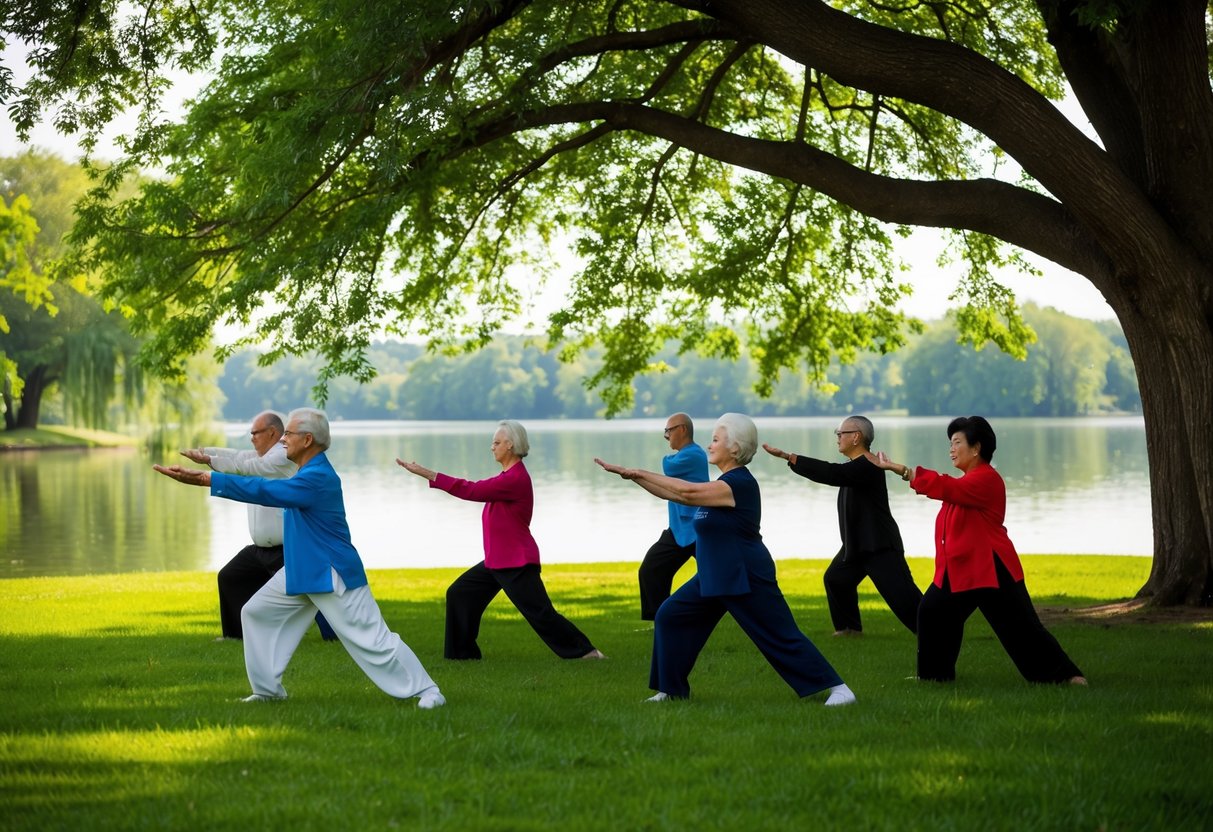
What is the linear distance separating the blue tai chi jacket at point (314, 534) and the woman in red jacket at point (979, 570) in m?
3.75

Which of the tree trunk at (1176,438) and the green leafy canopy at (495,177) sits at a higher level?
the green leafy canopy at (495,177)

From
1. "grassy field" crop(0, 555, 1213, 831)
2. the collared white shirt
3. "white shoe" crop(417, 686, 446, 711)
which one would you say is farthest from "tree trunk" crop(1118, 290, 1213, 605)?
the collared white shirt

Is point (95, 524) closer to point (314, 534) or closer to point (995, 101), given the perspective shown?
point (314, 534)

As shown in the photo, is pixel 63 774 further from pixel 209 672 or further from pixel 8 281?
pixel 8 281

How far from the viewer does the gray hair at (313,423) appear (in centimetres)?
830

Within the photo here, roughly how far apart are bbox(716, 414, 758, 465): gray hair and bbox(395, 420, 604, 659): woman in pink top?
2597 mm

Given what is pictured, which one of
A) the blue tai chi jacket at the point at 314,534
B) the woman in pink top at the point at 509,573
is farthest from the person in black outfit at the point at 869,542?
the blue tai chi jacket at the point at 314,534

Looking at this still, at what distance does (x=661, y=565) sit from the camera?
12586mm

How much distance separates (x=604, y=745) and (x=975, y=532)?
330cm

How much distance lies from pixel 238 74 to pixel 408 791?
11131 millimetres

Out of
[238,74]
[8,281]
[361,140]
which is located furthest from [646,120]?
[8,281]

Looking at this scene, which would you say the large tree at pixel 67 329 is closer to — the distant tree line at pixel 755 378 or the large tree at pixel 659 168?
the large tree at pixel 659 168

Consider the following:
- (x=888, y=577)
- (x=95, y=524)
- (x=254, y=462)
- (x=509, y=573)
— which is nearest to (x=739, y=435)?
(x=509, y=573)

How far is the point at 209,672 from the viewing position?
9.86 meters
